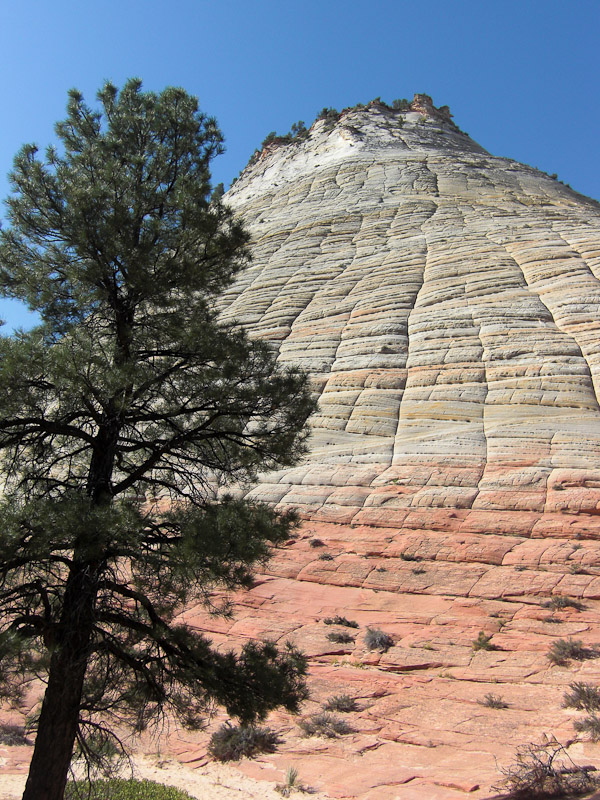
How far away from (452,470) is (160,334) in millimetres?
10463

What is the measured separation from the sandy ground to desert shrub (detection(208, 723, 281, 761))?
0.17m

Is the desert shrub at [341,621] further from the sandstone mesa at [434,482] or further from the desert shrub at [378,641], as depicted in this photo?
the desert shrub at [378,641]

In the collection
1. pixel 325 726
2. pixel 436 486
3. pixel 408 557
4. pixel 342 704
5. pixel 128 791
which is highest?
pixel 436 486

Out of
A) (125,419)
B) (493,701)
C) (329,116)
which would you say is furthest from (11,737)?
(329,116)

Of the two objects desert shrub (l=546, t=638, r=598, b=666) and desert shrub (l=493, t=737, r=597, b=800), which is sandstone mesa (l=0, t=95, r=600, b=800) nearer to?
desert shrub (l=546, t=638, r=598, b=666)

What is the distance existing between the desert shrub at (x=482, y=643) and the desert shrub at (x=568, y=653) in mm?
940

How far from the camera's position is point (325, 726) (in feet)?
30.5

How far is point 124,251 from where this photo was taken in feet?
23.3

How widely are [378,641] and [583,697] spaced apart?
3548mm

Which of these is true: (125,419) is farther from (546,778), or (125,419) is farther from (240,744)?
(546,778)

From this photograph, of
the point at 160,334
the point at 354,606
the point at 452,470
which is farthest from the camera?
the point at 452,470

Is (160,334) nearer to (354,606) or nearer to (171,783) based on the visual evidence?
(171,783)

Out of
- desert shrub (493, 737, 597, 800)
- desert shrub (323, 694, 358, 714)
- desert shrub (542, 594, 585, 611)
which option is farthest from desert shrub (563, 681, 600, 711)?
desert shrub (323, 694, 358, 714)

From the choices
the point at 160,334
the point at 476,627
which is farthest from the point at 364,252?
the point at 160,334
